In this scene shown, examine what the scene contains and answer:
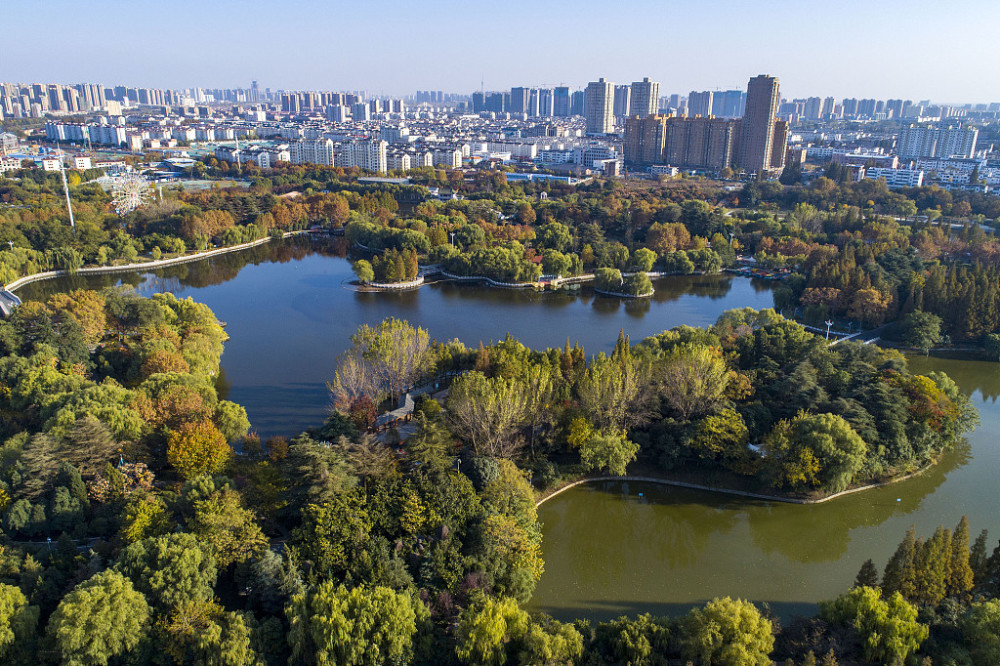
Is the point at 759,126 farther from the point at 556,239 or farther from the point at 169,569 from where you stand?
the point at 169,569

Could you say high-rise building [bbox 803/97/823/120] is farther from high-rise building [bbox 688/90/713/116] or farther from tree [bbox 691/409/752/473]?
tree [bbox 691/409/752/473]

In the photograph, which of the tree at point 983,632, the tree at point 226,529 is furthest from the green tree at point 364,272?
the tree at point 983,632

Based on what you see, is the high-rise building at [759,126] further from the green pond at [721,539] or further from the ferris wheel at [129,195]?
the green pond at [721,539]

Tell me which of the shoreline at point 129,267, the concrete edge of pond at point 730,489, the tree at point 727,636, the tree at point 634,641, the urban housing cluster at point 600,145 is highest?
the urban housing cluster at point 600,145

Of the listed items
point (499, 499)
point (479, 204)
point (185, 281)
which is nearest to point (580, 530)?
point (499, 499)

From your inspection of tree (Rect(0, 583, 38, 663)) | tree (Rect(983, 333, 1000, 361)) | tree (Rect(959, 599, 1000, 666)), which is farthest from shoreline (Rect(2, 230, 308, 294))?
tree (Rect(983, 333, 1000, 361))

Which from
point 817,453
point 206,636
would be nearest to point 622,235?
point 817,453

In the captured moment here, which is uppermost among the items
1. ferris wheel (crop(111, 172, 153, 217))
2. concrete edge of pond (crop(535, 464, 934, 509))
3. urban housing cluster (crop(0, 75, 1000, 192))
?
urban housing cluster (crop(0, 75, 1000, 192))

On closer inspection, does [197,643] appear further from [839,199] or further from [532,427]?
[839,199]
